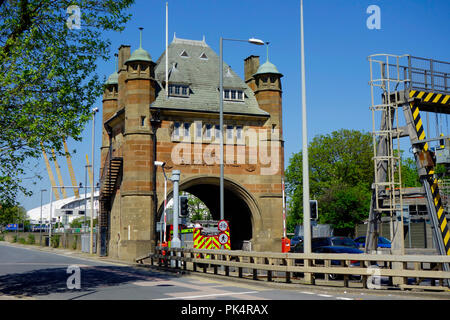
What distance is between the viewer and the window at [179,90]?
3791cm

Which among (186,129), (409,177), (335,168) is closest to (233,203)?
(186,129)

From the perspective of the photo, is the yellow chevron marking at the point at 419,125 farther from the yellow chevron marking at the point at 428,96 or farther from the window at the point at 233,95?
the window at the point at 233,95

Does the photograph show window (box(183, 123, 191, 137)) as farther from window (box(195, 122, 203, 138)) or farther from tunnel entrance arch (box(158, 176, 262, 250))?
tunnel entrance arch (box(158, 176, 262, 250))

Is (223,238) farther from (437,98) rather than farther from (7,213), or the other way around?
(437,98)

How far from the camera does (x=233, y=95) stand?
39812 mm

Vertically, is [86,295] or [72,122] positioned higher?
[72,122]

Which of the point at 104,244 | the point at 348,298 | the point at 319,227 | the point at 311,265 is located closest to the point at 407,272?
the point at 348,298

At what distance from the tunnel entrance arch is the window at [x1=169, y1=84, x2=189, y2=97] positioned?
5790mm

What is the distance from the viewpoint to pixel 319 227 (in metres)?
60.5

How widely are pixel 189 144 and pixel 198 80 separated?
17.8ft

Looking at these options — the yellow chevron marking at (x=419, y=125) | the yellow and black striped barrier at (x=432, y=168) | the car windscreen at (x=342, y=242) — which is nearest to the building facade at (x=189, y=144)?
the car windscreen at (x=342, y=242)

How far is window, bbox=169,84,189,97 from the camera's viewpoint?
124ft
